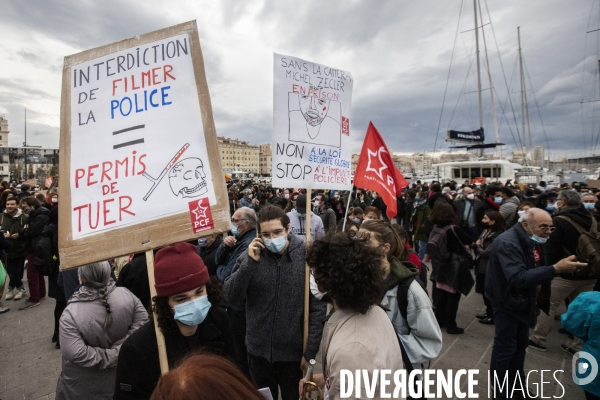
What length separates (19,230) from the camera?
589cm

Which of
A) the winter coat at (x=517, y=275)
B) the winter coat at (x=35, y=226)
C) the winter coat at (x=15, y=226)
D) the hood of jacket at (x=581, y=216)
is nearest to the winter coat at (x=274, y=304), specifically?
the winter coat at (x=517, y=275)

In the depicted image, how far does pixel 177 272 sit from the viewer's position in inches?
67.0

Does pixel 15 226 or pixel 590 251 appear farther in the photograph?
pixel 15 226

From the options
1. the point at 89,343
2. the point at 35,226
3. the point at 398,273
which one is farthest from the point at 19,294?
the point at 398,273

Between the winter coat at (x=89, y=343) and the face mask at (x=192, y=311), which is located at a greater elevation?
the face mask at (x=192, y=311)

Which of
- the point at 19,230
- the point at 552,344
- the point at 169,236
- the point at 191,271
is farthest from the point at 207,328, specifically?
the point at 19,230

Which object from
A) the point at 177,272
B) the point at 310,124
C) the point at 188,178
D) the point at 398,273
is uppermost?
the point at 310,124

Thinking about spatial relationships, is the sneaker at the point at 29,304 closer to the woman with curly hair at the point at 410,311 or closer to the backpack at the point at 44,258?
the backpack at the point at 44,258

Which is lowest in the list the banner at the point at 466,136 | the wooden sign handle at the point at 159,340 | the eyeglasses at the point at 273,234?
the wooden sign handle at the point at 159,340

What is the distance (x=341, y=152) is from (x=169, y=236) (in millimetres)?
1853

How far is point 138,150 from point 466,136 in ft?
129

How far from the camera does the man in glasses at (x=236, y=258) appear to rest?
3.25 metres

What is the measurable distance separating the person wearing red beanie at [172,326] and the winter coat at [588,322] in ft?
8.84

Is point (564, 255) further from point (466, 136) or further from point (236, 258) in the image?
point (466, 136)
